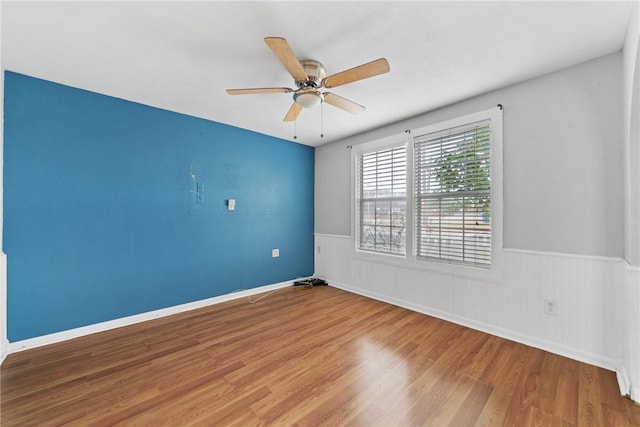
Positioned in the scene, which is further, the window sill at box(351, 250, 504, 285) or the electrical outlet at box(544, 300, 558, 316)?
the window sill at box(351, 250, 504, 285)

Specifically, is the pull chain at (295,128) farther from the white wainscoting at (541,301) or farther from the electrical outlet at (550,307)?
the electrical outlet at (550,307)

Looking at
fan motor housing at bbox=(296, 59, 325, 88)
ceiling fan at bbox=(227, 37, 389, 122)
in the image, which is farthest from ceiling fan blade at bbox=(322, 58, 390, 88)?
fan motor housing at bbox=(296, 59, 325, 88)

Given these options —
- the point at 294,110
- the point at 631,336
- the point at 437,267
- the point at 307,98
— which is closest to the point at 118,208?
the point at 294,110

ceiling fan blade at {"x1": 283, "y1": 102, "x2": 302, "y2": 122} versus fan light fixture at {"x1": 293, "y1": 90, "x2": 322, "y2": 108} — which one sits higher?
ceiling fan blade at {"x1": 283, "y1": 102, "x2": 302, "y2": 122}

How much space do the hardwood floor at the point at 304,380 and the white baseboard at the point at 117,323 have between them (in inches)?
3.9

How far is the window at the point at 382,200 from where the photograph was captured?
354 cm

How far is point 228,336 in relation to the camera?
8.45 ft

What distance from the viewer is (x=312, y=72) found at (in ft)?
6.88

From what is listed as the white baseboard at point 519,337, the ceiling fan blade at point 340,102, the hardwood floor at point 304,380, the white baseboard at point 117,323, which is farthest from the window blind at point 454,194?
the white baseboard at point 117,323

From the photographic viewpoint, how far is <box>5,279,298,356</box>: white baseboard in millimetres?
2324

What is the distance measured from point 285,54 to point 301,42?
350 millimetres

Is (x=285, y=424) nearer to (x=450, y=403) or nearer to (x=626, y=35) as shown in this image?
(x=450, y=403)

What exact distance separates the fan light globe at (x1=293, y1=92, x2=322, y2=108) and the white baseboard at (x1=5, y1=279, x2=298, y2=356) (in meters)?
2.80

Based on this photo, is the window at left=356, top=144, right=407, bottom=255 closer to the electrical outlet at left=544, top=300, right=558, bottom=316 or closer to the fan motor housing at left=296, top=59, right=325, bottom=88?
the electrical outlet at left=544, top=300, right=558, bottom=316
